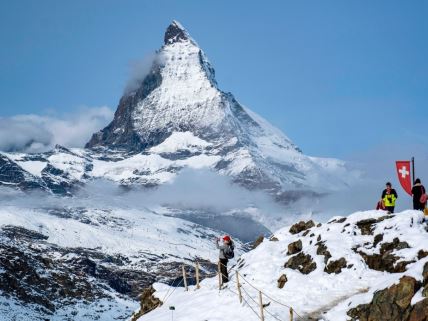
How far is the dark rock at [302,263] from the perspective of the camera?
36.1m

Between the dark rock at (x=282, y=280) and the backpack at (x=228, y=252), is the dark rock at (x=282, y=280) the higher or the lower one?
the lower one

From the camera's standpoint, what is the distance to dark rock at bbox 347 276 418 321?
27719 millimetres

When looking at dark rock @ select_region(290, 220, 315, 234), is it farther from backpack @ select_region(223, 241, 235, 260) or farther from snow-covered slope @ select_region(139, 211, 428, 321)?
backpack @ select_region(223, 241, 235, 260)

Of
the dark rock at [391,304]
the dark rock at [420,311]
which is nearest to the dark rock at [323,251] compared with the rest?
the dark rock at [391,304]

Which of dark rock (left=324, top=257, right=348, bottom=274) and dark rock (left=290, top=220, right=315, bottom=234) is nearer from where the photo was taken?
dark rock (left=324, top=257, right=348, bottom=274)

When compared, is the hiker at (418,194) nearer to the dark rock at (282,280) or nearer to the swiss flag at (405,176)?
the swiss flag at (405,176)

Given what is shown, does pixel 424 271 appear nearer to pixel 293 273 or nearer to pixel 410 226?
pixel 410 226

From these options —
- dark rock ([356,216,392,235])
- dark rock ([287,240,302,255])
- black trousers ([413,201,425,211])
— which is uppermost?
black trousers ([413,201,425,211])

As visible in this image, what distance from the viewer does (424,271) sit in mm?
28266

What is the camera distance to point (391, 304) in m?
28.3

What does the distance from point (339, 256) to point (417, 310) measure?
8.70 m

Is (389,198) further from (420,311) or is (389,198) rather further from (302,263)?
(420,311)

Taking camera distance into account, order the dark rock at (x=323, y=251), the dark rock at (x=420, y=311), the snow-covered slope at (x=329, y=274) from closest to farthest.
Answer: the dark rock at (x=420, y=311)
the snow-covered slope at (x=329, y=274)
the dark rock at (x=323, y=251)

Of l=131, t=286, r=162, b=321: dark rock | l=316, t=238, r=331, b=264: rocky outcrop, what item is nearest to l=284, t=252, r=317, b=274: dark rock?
l=316, t=238, r=331, b=264: rocky outcrop
